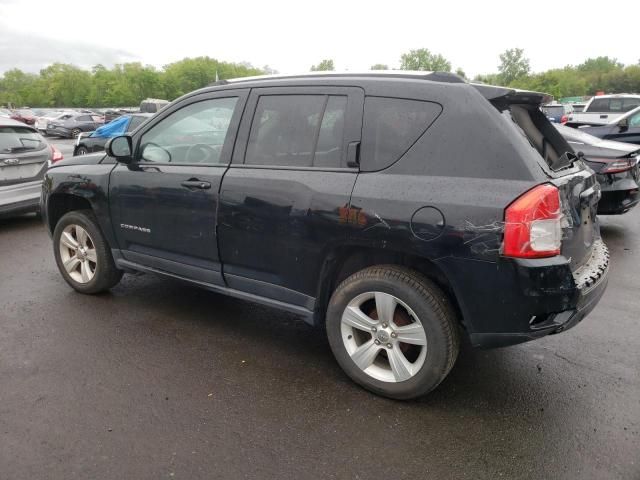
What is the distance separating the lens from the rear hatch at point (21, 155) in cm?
685

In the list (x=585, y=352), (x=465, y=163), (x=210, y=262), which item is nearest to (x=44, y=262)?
(x=210, y=262)

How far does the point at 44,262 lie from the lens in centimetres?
567

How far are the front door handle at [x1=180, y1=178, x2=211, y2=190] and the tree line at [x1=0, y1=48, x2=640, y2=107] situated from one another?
101 m

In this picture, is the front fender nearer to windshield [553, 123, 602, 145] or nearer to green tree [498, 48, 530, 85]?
windshield [553, 123, 602, 145]

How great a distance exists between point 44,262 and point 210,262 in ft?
10.3

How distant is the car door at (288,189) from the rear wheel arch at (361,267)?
62 mm

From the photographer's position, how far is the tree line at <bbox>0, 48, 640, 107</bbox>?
321ft

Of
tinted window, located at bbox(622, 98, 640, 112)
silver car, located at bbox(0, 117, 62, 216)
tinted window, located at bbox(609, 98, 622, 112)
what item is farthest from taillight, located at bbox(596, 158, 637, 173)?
tinted window, located at bbox(622, 98, 640, 112)

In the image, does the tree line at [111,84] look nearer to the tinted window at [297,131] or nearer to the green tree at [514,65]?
the green tree at [514,65]

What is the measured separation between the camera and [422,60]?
11431cm

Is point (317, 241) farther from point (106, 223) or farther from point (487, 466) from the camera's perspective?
point (106, 223)

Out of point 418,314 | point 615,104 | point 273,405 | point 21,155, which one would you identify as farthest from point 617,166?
point 615,104

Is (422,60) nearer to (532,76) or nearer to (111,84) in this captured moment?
(532,76)

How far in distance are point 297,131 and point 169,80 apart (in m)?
108
